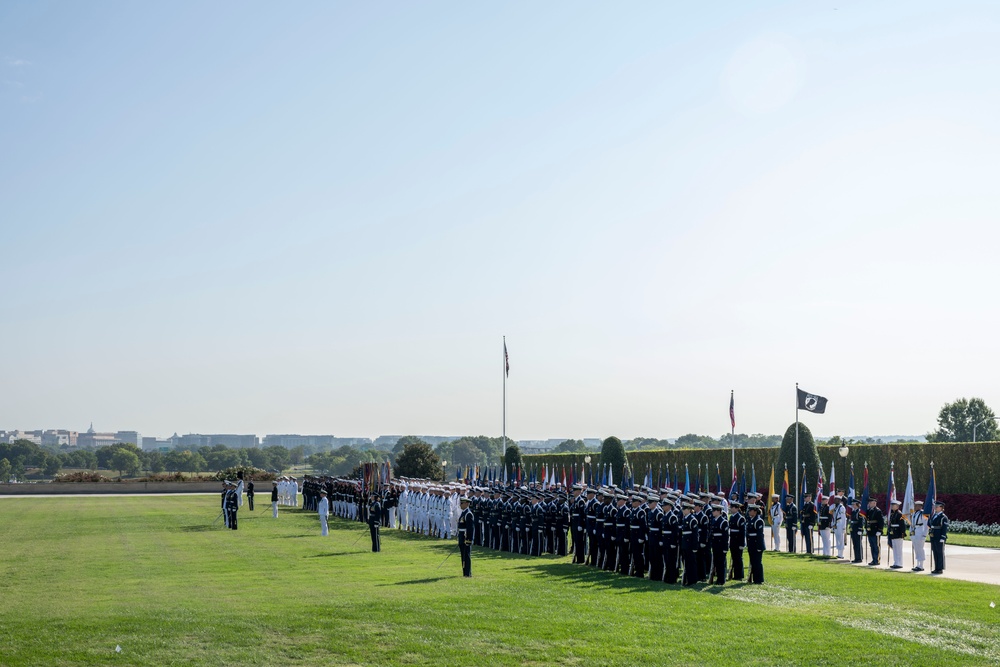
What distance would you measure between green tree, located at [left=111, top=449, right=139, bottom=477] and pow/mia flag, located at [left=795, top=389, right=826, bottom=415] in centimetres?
12828

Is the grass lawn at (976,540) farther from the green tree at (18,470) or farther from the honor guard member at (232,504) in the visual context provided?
the green tree at (18,470)

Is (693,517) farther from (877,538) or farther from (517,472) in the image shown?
(517,472)

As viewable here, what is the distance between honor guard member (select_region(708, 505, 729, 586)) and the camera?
20.4m

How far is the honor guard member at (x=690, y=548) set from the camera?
2030 cm

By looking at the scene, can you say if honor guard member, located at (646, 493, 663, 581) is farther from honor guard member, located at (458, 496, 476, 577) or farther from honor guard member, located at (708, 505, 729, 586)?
honor guard member, located at (458, 496, 476, 577)

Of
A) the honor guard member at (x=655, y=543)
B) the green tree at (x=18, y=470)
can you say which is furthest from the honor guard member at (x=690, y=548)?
the green tree at (x=18, y=470)

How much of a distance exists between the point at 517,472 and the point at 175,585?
35419mm

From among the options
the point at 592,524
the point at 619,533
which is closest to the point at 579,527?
the point at 592,524

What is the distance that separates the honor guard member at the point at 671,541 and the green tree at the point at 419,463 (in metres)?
42.5

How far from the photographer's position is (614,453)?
5356 centimetres

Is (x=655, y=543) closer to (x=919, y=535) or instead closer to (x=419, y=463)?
(x=919, y=535)

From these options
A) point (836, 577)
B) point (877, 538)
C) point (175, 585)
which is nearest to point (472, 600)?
point (175, 585)

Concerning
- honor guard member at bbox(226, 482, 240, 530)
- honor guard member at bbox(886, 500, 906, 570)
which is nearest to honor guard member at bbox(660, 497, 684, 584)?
honor guard member at bbox(886, 500, 906, 570)

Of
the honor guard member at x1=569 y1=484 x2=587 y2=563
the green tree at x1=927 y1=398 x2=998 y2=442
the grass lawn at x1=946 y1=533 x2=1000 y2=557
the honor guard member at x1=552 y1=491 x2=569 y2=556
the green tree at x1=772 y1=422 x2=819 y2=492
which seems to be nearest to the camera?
the honor guard member at x1=569 y1=484 x2=587 y2=563
